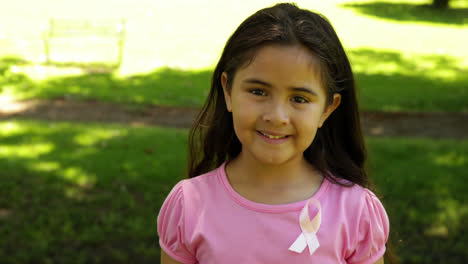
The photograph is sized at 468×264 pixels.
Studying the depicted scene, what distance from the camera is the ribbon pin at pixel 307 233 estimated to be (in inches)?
71.1

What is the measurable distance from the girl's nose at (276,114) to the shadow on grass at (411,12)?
15.4m

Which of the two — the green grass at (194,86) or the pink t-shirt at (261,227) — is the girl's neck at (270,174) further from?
the green grass at (194,86)

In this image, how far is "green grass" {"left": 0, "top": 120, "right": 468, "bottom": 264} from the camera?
3928mm

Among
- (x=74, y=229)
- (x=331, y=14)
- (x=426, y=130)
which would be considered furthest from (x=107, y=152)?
(x=331, y=14)

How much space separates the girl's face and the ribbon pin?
0.18 meters

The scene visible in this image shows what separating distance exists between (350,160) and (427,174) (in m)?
2.92

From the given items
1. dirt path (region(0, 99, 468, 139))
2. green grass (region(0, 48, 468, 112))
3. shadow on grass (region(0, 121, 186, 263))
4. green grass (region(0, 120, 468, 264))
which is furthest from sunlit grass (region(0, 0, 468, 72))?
green grass (region(0, 120, 468, 264))

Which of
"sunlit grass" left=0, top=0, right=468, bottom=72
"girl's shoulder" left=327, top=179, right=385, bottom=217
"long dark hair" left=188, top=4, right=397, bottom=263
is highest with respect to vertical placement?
"long dark hair" left=188, top=4, right=397, bottom=263

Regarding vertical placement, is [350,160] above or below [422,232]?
above

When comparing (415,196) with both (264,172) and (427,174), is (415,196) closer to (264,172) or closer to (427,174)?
A: (427,174)

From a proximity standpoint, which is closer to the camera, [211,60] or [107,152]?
[107,152]

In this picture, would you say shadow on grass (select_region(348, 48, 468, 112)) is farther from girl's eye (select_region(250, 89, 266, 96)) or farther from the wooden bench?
girl's eye (select_region(250, 89, 266, 96))

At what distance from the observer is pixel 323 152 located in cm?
210

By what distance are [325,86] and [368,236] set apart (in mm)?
465
